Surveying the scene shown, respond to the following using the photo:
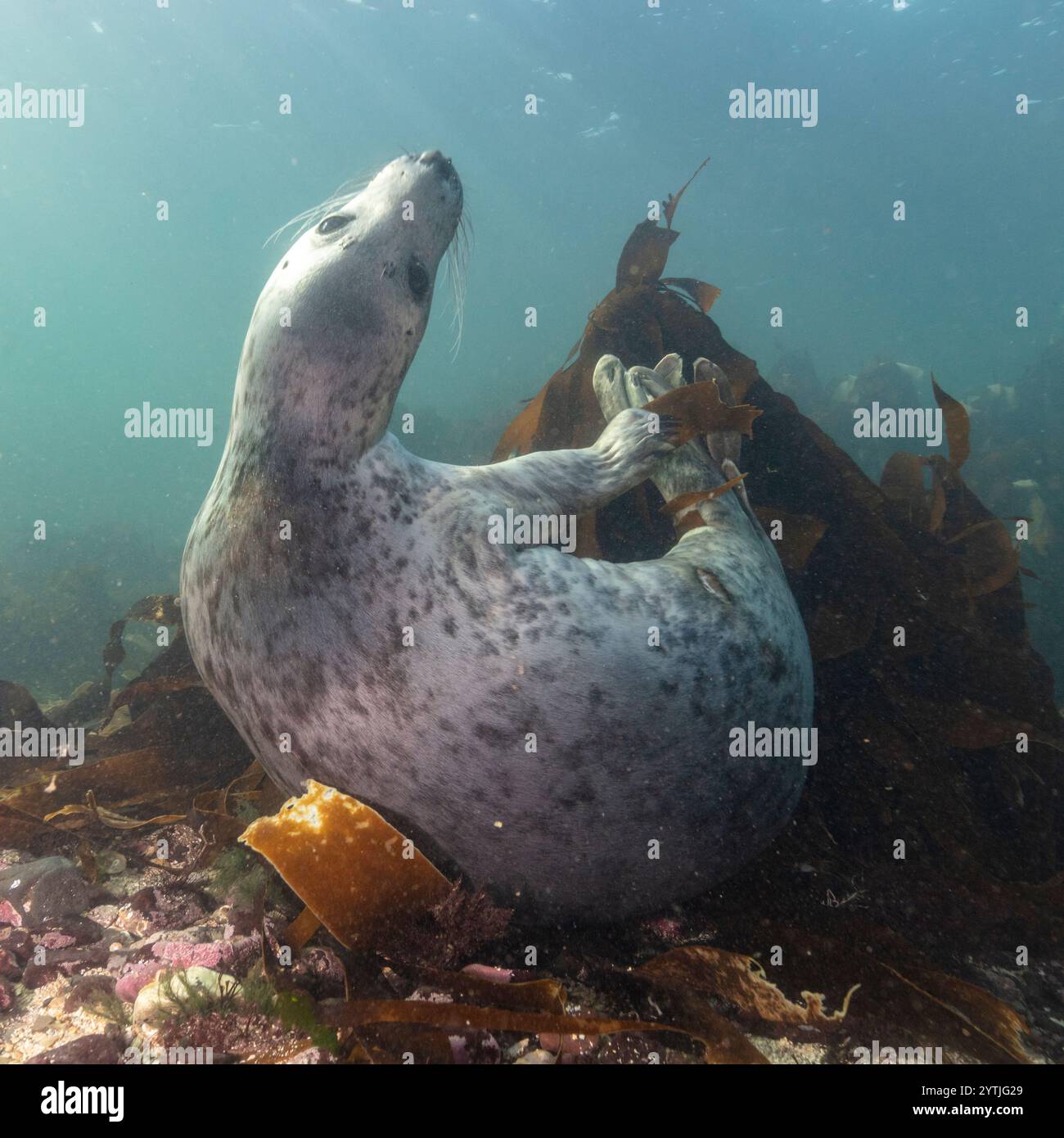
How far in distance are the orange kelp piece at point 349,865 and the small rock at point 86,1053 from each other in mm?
560

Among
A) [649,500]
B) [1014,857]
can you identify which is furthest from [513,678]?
[1014,857]

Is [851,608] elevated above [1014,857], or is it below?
above

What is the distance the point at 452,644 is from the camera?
1834 millimetres

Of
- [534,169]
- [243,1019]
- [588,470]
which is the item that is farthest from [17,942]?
[534,169]

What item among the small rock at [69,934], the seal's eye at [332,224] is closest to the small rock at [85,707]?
the small rock at [69,934]

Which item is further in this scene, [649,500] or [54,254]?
[54,254]

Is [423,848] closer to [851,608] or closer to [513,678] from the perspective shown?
[513,678]

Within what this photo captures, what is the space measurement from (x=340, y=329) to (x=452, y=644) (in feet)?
3.89

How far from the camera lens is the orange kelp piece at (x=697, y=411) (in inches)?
107

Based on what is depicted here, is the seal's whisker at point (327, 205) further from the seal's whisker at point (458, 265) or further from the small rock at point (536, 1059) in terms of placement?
the small rock at point (536, 1059)

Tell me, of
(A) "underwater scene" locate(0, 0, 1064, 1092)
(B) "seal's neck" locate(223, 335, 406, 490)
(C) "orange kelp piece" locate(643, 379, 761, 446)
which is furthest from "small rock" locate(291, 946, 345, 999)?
(C) "orange kelp piece" locate(643, 379, 761, 446)

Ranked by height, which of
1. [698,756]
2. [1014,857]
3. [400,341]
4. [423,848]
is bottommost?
[1014,857]
